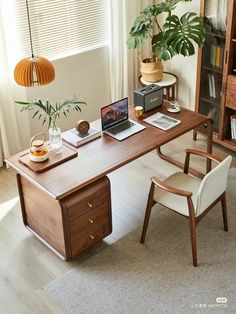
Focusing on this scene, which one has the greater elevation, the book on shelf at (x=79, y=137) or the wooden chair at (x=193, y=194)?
the book on shelf at (x=79, y=137)

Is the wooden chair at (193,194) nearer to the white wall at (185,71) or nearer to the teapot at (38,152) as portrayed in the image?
the teapot at (38,152)

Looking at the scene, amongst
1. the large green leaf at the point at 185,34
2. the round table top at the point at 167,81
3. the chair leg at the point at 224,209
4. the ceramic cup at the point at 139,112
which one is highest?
the large green leaf at the point at 185,34

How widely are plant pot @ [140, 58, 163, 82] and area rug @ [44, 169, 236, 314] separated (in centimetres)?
171

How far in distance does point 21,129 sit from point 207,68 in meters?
1.85

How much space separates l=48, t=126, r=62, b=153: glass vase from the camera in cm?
343

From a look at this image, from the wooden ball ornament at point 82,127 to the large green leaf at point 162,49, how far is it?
1332 mm

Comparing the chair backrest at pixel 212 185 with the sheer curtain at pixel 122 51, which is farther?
the sheer curtain at pixel 122 51

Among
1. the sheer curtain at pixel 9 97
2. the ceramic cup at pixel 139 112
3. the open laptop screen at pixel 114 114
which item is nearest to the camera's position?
the open laptop screen at pixel 114 114

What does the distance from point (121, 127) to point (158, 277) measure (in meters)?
1.19

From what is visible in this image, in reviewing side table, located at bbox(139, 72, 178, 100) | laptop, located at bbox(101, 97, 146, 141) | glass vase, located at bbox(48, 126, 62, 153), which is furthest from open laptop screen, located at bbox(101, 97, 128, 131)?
side table, located at bbox(139, 72, 178, 100)

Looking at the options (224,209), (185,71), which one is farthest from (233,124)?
(224,209)

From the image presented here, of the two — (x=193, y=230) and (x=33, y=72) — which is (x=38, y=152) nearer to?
(x=33, y=72)

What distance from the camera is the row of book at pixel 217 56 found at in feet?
14.4

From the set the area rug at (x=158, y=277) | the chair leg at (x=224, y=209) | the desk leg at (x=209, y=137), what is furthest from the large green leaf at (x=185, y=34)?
the area rug at (x=158, y=277)
